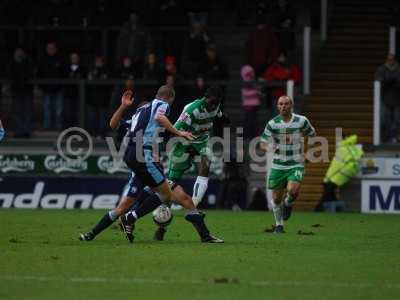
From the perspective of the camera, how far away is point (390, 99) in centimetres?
2459

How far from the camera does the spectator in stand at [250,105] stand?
2469cm

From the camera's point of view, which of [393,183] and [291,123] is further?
[393,183]

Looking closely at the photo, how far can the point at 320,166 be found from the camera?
83.8ft

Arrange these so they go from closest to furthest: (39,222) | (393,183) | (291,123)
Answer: (291,123) → (39,222) → (393,183)

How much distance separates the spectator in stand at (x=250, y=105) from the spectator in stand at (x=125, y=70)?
7.92 ft

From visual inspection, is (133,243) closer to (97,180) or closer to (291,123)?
(291,123)

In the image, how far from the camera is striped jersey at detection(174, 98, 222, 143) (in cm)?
1702

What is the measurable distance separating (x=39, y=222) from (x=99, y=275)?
8.12m

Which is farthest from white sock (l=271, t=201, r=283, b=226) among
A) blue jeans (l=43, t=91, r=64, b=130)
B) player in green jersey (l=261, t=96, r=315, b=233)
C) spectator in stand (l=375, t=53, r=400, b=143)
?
blue jeans (l=43, t=91, r=64, b=130)

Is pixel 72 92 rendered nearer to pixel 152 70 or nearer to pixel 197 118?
pixel 152 70

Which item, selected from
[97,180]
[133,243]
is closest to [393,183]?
[97,180]

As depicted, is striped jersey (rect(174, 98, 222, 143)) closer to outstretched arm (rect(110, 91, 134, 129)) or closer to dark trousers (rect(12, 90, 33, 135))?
outstretched arm (rect(110, 91, 134, 129))

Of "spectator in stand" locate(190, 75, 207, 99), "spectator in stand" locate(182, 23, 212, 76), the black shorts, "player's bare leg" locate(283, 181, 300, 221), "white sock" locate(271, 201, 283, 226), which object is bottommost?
"white sock" locate(271, 201, 283, 226)

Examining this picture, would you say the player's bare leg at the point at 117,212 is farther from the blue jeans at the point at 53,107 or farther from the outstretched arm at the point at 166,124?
the blue jeans at the point at 53,107
